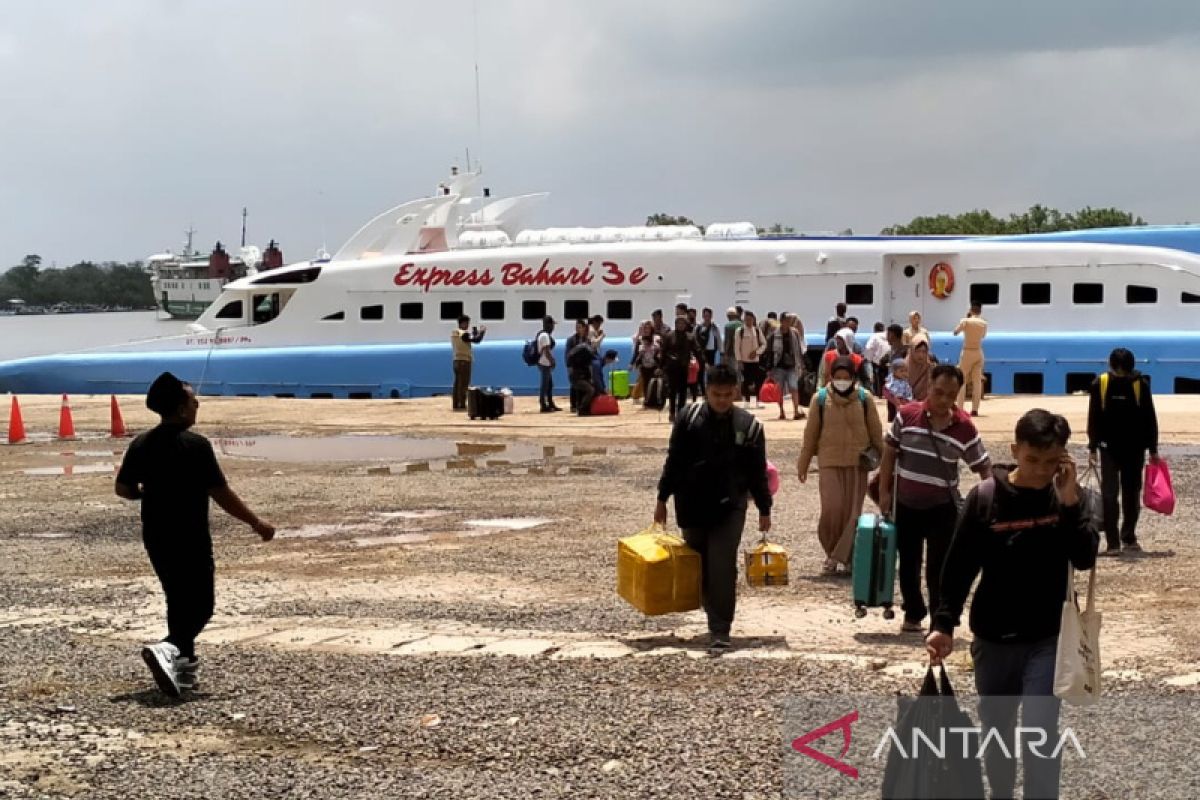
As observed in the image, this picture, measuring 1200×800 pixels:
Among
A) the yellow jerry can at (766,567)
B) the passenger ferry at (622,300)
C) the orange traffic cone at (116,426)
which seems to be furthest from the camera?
the passenger ferry at (622,300)

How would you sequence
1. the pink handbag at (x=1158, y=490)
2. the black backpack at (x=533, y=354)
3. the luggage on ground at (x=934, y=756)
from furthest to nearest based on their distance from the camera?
the black backpack at (x=533, y=354) < the pink handbag at (x=1158, y=490) < the luggage on ground at (x=934, y=756)

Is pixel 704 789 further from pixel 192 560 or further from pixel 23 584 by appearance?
pixel 23 584

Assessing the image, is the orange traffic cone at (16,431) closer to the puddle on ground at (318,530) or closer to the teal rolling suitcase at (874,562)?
the puddle on ground at (318,530)

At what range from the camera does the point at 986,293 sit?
2600 centimetres

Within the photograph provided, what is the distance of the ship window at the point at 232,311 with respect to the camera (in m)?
29.7

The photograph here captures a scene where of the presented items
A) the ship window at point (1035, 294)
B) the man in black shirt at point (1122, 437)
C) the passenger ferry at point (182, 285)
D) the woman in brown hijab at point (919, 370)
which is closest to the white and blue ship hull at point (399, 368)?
the ship window at point (1035, 294)

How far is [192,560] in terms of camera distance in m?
7.03

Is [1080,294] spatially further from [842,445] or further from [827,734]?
[827,734]

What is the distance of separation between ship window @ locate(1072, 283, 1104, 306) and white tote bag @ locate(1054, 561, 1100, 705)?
21.9 meters

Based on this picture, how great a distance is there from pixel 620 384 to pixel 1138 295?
8607 mm

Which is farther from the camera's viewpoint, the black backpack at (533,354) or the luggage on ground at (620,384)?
the luggage on ground at (620,384)

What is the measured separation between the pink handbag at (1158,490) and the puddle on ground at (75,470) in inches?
433

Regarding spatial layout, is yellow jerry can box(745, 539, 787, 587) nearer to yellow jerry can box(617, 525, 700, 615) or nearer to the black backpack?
yellow jerry can box(617, 525, 700, 615)

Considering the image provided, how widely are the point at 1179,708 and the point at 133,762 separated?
399cm
